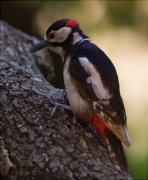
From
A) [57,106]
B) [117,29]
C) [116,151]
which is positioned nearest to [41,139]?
[57,106]

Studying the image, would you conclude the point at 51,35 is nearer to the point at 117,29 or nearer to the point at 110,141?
the point at 110,141

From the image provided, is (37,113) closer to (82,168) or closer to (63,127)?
(63,127)

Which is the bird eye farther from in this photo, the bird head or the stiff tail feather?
the stiff tail feather

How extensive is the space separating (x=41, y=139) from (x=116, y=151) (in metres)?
0.40

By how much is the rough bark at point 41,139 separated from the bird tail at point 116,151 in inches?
2.0

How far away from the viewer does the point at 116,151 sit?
6.39 ft

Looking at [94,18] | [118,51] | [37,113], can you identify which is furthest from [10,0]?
[37,113]

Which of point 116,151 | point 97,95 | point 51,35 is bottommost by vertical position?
point 116,151

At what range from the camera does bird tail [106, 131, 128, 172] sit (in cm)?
190

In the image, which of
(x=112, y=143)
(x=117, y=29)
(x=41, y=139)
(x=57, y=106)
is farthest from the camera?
(x=117, y=29)

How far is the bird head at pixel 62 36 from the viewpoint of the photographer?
2414mm

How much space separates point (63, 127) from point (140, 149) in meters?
1.63

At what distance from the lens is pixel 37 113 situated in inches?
80.4

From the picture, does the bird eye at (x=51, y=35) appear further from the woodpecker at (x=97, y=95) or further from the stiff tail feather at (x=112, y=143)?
the stiff tail feather at (x=112, y=143)
